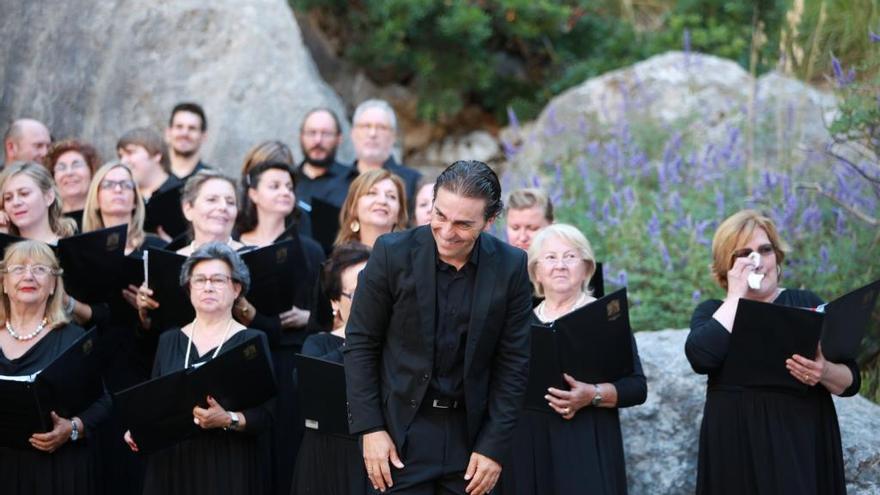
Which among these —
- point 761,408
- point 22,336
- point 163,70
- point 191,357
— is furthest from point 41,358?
point 163,70

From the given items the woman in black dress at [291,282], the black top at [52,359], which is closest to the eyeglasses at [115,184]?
the woman in black dress at [291,282]

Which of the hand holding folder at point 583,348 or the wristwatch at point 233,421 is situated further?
the wristwatch at point 233,421

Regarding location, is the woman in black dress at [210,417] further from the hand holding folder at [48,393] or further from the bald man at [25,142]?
the bald man at [25,142]

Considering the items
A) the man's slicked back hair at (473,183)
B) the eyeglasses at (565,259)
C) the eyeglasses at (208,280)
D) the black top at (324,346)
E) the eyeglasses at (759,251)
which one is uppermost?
the man's slicked back hair at (473,183)

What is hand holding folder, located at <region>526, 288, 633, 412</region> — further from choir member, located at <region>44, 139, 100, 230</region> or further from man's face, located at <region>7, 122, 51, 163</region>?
man's face, located at <region>7, 122, 51, 163</region>

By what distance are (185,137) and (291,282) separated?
1921 mm

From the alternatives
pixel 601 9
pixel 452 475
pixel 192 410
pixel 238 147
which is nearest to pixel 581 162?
pixel 238 147

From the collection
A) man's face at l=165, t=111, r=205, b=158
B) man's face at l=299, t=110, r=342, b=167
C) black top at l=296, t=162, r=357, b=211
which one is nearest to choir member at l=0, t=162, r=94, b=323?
man's face at l=165, t=111, r=205, b=158

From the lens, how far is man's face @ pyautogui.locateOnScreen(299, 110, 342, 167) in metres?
7.41

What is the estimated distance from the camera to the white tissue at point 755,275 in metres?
5.06

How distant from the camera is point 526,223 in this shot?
5.87 metres

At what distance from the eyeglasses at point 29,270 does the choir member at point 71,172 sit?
122 centimetres

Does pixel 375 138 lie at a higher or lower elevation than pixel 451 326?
higher

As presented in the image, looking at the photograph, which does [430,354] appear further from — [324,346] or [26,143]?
[26,143]
